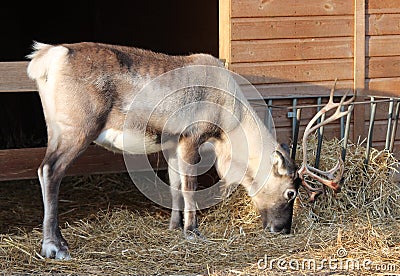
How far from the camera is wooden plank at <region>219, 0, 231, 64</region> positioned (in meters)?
6.45

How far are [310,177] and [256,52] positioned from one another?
1.14 meters

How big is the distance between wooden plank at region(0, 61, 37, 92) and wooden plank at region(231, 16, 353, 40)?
171 centimetres

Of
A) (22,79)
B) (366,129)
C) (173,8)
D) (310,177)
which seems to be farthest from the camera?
(173,8)

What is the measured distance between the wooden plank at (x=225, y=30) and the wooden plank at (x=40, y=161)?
1013 millimetres

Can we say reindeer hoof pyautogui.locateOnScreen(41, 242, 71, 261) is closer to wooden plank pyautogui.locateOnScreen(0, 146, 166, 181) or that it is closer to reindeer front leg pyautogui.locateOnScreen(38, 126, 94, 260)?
reindeer front leg pyautogui.locateOnScreen(38, 126, 94, 260)

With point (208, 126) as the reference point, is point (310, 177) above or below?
below

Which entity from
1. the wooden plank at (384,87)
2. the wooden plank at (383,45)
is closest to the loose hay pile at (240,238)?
the wooden plank at (384,87)

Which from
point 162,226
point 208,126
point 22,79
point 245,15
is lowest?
point 162,226

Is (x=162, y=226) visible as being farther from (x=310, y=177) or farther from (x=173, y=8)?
(x=173, y=8)

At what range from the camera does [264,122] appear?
21.4 ft

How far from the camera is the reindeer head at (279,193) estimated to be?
5.91 meters

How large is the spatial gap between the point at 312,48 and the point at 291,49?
20cm

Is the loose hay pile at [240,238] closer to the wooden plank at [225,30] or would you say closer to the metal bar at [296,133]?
the metal bar at [296,133]

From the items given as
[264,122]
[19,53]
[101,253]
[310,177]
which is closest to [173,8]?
[19,53]
